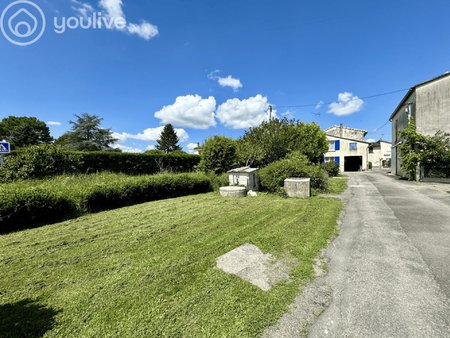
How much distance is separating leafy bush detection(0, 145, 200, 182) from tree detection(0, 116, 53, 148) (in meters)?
31.5

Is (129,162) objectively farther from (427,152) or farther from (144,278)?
(427,152)

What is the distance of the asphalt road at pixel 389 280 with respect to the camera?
6.82 ft

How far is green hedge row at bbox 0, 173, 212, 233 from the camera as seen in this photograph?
200 inches

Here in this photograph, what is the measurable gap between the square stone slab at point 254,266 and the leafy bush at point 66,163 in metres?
9.92

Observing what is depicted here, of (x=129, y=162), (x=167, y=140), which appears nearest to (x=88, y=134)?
(x=167, y=140)

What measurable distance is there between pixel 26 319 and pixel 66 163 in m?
10.8

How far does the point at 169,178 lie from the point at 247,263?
6734 mm

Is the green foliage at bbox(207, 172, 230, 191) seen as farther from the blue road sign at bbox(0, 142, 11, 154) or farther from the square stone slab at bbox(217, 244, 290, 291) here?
the blue road sign at bbox(0, 142, 11, 154)

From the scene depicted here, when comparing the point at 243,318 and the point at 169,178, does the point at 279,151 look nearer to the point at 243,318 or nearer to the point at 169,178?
the point at 169,178

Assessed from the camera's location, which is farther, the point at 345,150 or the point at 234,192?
the point at 345,150

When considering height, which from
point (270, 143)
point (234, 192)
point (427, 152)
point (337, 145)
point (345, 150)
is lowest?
point (234, 192)

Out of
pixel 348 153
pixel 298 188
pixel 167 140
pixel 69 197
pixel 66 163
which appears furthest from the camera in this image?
pixel 167 140

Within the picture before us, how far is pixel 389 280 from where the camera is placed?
285cm

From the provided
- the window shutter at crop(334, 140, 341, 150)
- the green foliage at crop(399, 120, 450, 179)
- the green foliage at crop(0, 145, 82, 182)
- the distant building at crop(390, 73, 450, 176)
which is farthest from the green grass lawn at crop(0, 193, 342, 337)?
the window shutter at crop(334, 140, 341, 150)
